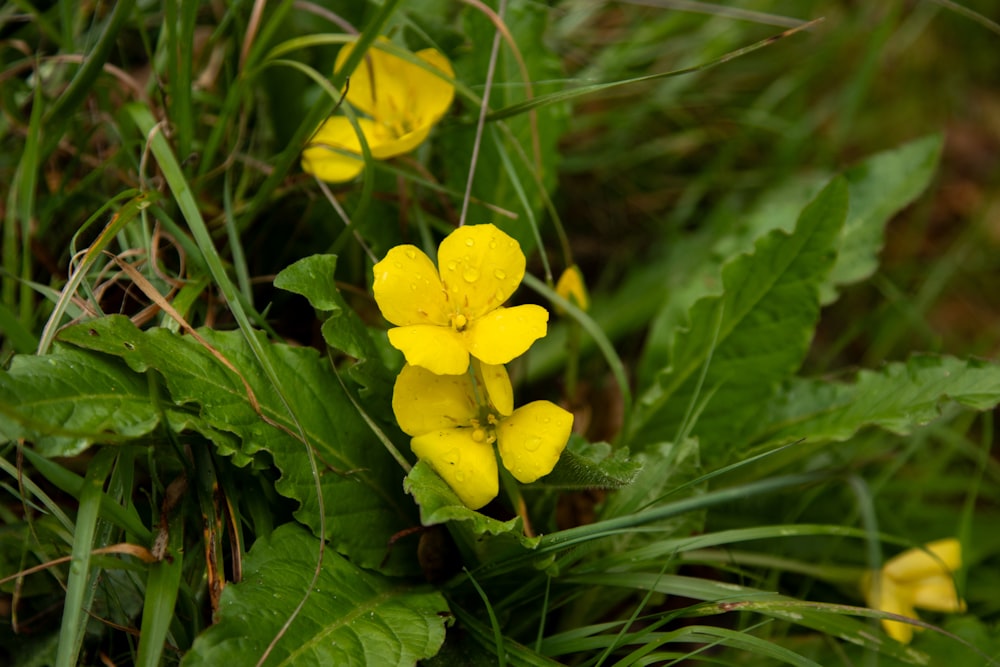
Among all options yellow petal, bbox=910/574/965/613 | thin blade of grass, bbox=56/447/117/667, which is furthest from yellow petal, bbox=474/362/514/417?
yellow petal, bbox=910/574/965/613

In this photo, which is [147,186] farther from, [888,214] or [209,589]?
[888,214]

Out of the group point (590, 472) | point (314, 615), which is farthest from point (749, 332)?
point (314, 615)

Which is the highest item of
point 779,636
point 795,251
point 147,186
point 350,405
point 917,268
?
point 147,186

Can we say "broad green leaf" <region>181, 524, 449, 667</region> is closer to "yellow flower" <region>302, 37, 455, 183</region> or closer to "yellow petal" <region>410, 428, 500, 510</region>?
"yellow petal" <region>410, 428, 500, 510</region>

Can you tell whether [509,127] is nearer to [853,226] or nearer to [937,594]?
[853,226]

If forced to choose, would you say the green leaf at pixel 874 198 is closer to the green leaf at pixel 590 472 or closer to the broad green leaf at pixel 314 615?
the green leaf at pixel 590 472

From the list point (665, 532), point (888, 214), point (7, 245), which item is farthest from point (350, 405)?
point (888, 214)

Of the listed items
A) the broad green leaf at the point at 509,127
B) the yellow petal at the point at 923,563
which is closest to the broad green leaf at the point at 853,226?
the broad green leaf at the point at 509,127
